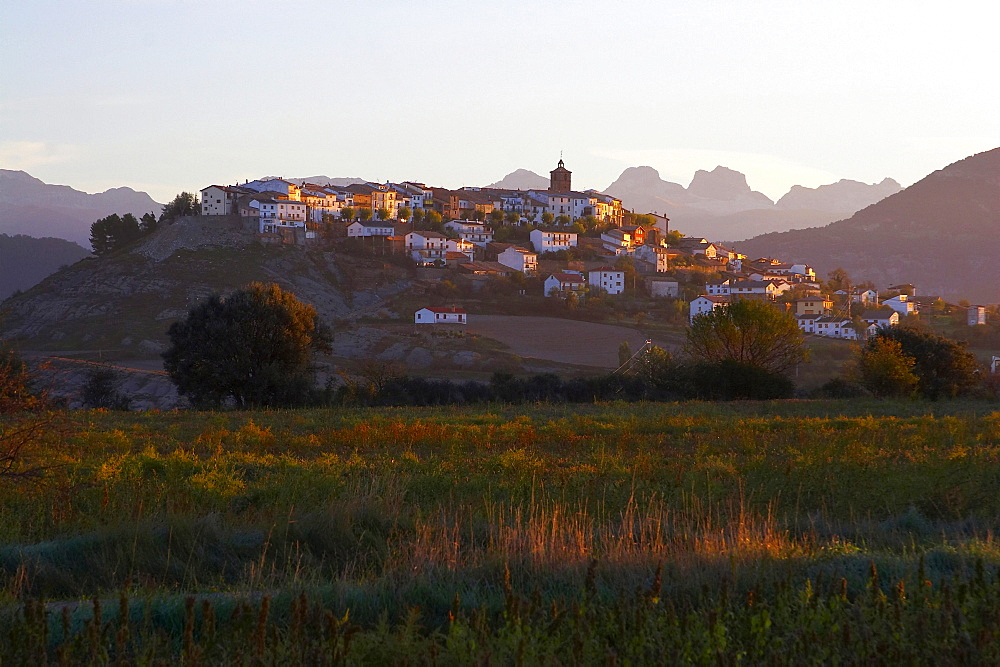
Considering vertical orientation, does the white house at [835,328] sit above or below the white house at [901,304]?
below

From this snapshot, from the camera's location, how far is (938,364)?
116ft

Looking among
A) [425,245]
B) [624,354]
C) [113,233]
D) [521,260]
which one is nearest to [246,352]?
[624,354]

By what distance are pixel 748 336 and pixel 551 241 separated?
77.1 meters

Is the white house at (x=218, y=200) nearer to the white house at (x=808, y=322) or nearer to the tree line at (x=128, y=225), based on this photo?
the tree line at (x=128, y=225)

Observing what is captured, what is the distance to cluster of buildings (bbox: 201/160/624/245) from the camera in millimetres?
108125

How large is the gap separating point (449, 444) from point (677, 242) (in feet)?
409

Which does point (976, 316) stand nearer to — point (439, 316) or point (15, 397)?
point (439, 316)

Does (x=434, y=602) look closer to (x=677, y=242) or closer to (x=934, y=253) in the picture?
(x=677, y=242)

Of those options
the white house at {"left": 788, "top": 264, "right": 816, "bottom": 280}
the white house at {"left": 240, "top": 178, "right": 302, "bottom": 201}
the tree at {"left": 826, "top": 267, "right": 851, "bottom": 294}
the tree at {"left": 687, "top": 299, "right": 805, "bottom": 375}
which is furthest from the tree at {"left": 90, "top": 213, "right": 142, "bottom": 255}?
the white house at {"left": 788, "top": 264, "right": 816, "bottom": 280}

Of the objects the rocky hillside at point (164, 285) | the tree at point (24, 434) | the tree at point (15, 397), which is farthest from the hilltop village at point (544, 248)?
the tree at point (24, 434)

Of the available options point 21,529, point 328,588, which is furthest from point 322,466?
point 328,588

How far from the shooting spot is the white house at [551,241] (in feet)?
377

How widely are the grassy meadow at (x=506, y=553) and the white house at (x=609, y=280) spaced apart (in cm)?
8808

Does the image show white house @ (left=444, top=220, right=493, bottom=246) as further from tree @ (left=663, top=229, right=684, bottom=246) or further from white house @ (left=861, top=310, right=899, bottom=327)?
white house @ (left=861, top=310, right=899, bottom=327)
